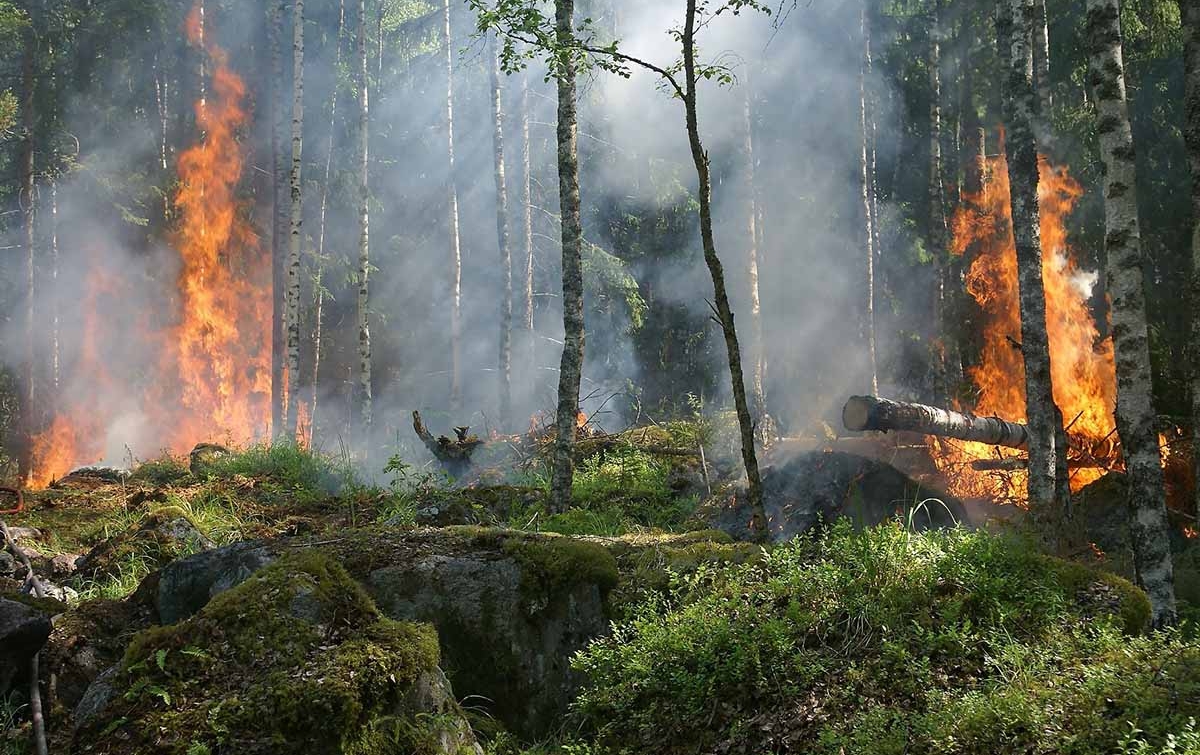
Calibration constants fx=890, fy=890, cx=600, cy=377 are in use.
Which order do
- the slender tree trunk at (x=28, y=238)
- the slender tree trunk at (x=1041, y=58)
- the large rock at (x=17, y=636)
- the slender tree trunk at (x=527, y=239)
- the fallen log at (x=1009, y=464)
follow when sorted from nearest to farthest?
1. the large rock at (x=17, y=636)
2. the slender tree trunk at (x=1041, y=58)
3. the fallen log at (x=1009, y=464)
4. the slender tree trunk at (x=28, y=238)
5. the slender tree trunk at (x=527, y=239)

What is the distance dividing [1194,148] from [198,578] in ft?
26.2

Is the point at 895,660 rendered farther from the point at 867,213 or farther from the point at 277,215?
the point at 277,215

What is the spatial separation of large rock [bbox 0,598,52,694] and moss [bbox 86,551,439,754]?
161 centimetres

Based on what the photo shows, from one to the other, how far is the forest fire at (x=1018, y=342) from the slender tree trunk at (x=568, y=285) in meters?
5.12

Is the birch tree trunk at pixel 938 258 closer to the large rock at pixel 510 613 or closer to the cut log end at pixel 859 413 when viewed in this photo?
the cut log end at pixel 859 413

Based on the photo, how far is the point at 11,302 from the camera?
24125 mm

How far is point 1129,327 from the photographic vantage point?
285 inches

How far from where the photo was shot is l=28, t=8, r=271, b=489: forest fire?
25.6 meters

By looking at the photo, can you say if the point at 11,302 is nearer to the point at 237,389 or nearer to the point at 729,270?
the point at 237,389

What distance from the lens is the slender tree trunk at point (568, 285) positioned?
35.2 feet

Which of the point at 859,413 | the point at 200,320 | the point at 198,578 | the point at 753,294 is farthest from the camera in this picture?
the point at 200,320

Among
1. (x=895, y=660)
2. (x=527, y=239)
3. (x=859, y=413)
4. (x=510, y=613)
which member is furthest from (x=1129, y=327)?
(x=527, y=239)

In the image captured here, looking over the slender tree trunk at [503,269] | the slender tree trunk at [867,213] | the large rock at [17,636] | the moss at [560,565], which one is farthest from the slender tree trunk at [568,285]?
the slender tree trunk at [867,213]

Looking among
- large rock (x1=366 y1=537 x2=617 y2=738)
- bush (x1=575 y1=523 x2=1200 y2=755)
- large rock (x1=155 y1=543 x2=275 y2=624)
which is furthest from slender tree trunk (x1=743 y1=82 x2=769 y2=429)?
large rock (x1=155 y1=543 x2=275 y2=624)
